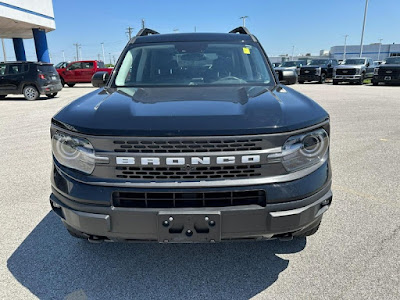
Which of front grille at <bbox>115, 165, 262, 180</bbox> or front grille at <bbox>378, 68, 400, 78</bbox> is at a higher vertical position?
front grille at <bbox>115, 165, 262, 180</bbox>

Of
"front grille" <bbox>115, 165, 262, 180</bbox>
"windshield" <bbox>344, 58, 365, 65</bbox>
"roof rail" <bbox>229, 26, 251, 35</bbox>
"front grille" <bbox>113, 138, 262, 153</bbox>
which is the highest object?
"roof rail" <bbox>229, 26, 251, 35</bbox>

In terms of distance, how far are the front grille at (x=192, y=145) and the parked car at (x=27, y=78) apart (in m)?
15.0

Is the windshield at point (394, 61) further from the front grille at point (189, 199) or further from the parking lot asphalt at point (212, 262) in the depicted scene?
the front grille at point (189, 199)

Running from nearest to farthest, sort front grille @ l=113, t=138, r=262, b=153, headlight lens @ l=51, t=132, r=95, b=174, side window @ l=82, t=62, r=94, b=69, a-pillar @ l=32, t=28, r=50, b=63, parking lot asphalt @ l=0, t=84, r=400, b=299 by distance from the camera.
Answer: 1. front grille @ l=113, t=138, r=262, b=153
2. headlight lens @ l=51, t=132, r=95, b=174
3. parking lot asphalt @ l=0, t=84, r=400, b=299
4. side window @ l=82, t=62, r=94, b=69
5. a-pillar @ l=32, t=28, r=50, b=63

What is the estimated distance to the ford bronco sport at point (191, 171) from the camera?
1.93m

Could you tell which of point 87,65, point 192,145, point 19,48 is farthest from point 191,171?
point 19,48

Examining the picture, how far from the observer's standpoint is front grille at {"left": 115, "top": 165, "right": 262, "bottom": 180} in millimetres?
1947

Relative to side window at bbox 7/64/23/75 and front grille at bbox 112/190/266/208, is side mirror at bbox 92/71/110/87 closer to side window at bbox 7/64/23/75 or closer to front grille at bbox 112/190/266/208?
front grille at bbox 112/190/266/208

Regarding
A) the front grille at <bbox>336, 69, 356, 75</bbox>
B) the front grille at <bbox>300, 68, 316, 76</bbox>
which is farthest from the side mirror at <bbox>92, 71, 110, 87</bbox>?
the front grille at <bbox>300, 68, 316, 76</bbox>

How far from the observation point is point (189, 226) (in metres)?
1.96

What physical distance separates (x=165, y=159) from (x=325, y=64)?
26.9 meters

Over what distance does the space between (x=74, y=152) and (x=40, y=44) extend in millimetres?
27005

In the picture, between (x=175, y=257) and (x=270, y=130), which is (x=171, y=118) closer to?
(x=270, y=130)

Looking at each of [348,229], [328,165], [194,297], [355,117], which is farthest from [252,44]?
[355,117]
